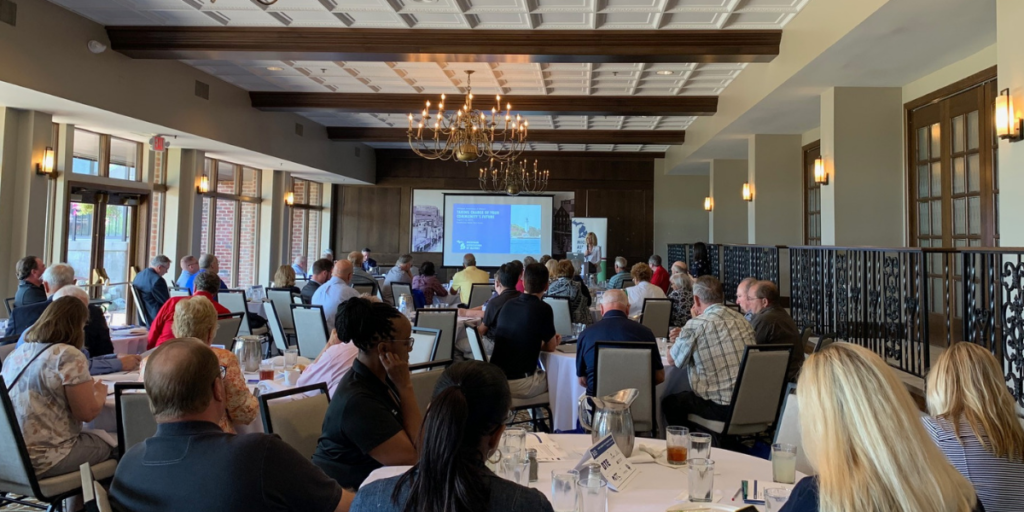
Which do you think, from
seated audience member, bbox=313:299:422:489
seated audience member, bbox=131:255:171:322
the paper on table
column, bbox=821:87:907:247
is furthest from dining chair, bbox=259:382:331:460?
column, bbox=821:87:907:247

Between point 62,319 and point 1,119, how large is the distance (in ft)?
19.5

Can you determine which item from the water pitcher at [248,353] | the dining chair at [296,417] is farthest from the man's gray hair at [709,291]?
the water pitcher at [248,353]

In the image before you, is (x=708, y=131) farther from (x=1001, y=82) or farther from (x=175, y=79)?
(x=175, y=79)

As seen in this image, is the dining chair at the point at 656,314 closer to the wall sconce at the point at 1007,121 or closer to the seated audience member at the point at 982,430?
the wall sconce at the point at 1007,121

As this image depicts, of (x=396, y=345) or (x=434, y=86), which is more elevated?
(x=434, y=86)

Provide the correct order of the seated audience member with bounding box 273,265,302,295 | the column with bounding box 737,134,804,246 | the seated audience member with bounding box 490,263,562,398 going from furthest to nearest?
the column with bounding box 737,134,804,246 → the seated audience member with bounding box 273,265,302,295 → the seated audience member with bounding box 490,263,562,398

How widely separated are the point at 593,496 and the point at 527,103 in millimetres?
9487

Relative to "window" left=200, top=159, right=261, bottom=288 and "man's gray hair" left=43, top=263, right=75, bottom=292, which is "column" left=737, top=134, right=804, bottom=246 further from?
"window" left=200, top=159, right=261, bottom=288

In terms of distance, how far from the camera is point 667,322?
7254 millimetres

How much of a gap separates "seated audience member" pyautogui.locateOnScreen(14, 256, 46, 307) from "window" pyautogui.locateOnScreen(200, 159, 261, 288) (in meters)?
6.16

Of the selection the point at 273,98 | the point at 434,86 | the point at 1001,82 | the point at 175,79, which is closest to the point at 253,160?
the point at 273,98

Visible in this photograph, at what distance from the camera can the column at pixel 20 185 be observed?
7348mm

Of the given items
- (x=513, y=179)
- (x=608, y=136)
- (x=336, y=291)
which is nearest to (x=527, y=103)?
(x=513, y=179)

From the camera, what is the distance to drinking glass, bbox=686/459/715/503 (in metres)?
Answer: 1.97
